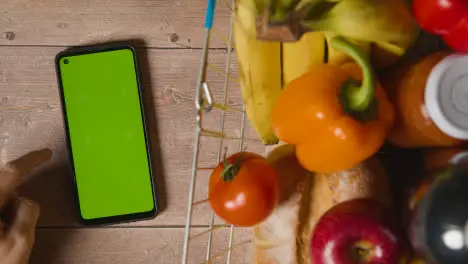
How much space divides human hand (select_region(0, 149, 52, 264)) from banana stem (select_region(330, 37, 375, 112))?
14.9 inches

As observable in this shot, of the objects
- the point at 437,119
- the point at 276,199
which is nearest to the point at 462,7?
the point at 437,119

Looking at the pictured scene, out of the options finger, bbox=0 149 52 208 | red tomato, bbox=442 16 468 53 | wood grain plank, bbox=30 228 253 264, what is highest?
red tomato, bbox=442 16 468 53

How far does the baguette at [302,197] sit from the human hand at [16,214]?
27cm

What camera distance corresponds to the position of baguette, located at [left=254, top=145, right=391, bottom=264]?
469mm

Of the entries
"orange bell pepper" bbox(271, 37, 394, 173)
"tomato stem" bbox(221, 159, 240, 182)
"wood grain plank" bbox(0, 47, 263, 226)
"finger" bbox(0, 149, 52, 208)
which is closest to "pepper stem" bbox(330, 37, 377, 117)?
"orange bell pepper" bbox(271, 37, 394, 173)

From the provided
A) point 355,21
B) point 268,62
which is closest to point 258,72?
point 268,62

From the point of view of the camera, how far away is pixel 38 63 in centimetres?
66

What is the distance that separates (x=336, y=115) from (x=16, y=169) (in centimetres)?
37

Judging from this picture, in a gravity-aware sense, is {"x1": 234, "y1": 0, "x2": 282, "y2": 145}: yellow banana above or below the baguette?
above

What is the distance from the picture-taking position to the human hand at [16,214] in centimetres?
60

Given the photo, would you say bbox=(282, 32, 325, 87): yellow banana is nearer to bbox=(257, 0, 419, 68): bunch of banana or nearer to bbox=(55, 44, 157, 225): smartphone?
bbox=(257, 0, 419, 68): bunch of banana

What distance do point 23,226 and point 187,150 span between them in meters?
0.20

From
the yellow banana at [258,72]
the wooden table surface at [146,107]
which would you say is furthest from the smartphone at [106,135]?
the yellow banana at [258,72]

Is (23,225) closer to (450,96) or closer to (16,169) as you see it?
(16,169)
